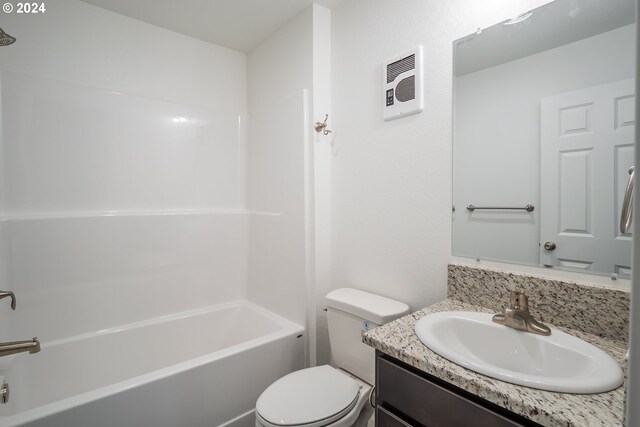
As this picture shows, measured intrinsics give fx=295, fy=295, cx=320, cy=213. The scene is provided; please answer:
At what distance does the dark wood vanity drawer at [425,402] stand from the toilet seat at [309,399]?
0.34 meters

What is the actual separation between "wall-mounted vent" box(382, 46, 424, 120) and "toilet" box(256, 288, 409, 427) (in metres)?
0.96

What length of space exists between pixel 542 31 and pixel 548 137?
1.27 feet

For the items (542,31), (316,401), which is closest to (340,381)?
(316,401)

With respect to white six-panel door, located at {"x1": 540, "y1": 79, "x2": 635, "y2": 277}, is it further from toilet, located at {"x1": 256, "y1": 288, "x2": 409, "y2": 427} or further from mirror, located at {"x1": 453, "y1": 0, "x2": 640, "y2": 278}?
toilet, located at {"x1": 256, "y1": 288, "x2": 409, "y2": 427}

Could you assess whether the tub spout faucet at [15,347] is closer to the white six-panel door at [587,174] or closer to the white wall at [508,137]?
the white wall at [508,137]

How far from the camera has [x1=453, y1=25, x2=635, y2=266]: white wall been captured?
0.99 m

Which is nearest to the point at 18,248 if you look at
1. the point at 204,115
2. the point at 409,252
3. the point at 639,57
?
the point at 204,115

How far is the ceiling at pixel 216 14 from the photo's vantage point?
5.89ft

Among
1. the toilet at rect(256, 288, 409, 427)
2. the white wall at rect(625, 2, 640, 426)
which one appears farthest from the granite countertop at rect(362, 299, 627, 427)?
the toilet at rect(256, 288, 409, 427)

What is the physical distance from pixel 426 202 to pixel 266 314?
55.3 inches

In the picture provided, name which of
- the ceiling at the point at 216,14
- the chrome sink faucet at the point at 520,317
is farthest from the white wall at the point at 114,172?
the chrome sink faucet at the point at 520,317

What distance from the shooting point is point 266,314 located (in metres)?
2.15

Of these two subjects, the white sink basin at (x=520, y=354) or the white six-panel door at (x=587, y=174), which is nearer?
the white sink basin at (x=520, y=354)

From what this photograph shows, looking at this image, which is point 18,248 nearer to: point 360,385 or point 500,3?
point 360,385
